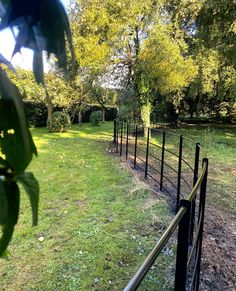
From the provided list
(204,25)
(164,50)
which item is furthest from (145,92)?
(204,25)

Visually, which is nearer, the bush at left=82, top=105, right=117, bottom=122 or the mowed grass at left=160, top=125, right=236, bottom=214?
the mowed grass at left=160, top=125, right=236, bottom=214

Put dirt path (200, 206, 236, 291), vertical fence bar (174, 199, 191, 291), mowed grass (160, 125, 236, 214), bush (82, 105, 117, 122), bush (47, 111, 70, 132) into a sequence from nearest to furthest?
vertical fence bar (174, 199, 191, 291) < dirt path (200, 206, 236, 291) < mowed grass (160, 125, 236, 214) < bush (47, 111, 70, 132) < bush (82, 105, 117, 122)

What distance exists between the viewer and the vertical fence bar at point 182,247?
1057mm

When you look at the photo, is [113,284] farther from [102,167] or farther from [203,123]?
[203,123]

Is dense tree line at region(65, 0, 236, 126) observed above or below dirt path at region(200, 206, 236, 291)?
above

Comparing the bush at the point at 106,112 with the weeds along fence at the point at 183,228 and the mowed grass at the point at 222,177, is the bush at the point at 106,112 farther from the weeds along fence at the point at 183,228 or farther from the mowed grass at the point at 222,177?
the weeds along fence at the point at 183,228

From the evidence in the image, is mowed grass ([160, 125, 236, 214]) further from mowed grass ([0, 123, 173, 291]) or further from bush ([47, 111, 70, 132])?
bush ([47, 111, 70, 132])

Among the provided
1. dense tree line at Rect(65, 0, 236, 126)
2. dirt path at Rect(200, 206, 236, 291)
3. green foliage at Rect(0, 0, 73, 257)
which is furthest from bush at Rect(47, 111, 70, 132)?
green foliage at Rect(0, 0, 73, 257)

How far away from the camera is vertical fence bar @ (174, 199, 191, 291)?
106 cm

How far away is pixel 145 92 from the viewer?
10141 millimetres

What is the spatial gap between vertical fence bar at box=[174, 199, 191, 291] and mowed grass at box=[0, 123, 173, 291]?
25.2 inches

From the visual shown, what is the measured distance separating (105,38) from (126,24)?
71 centimetres

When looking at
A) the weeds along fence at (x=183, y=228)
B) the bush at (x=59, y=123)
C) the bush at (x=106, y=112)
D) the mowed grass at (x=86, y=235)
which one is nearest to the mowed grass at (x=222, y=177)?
the weeds along fence at (x=183, y=228)

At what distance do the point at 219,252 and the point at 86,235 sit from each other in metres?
1.31
